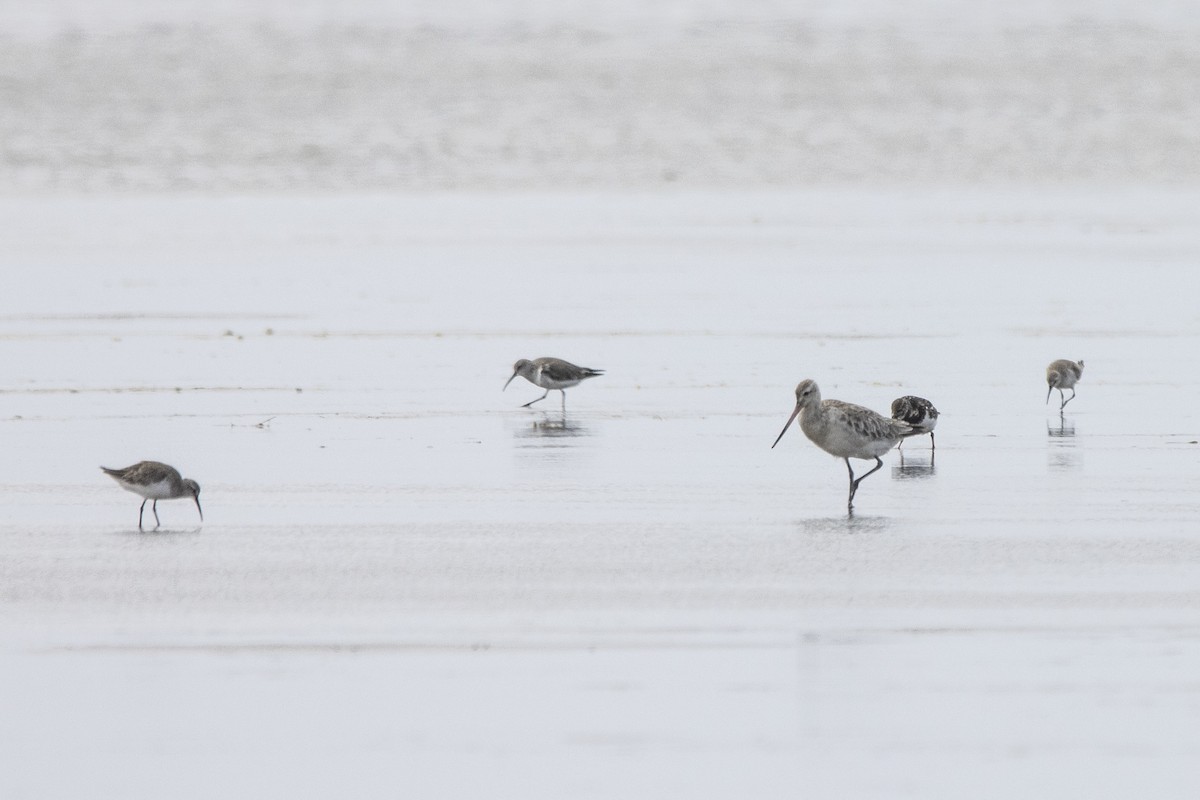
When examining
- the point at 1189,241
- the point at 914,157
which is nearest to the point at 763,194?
the point at 914,157

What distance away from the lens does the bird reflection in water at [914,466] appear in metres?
11.2

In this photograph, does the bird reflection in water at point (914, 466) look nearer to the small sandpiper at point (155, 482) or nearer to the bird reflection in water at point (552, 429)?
the bird reflection in water at point (552, 429)

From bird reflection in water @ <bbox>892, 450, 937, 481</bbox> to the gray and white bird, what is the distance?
63 cm

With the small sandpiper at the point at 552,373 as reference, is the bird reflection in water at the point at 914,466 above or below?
below

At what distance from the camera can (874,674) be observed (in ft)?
22.9

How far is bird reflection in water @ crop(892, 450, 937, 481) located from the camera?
1123 cm

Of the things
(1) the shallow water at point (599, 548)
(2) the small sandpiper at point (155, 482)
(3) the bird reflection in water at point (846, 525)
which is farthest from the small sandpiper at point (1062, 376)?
(2) the small sandpiper at point (155, 482)

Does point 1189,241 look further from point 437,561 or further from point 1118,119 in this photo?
point 437,561

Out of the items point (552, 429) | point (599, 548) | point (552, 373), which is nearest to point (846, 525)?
point (599, 548)

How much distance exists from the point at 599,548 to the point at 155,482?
7.93ft

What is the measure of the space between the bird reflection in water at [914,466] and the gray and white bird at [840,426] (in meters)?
0.63

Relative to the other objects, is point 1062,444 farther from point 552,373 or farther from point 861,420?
point 552,373

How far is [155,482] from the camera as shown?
9648mm

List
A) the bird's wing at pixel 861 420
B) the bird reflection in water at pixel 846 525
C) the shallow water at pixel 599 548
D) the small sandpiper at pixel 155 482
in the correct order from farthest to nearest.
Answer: the bird's wing at pixel 861 420, the small sandpiper at pixel 155 482, the bird reflection in water at pixel 846 525, the shallow water at pixel 599 548
